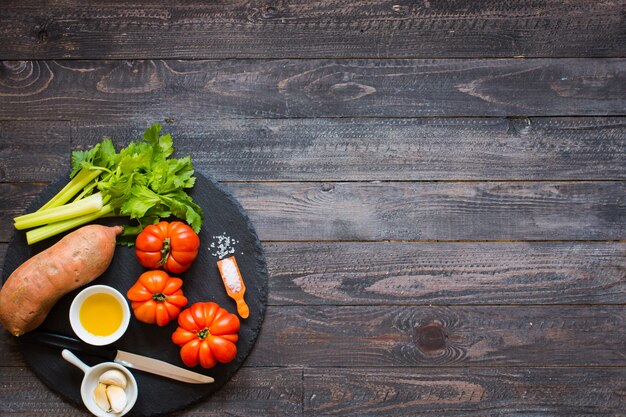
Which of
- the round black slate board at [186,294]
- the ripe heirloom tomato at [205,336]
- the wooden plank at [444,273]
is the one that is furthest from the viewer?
the wooden plank at [444,273]

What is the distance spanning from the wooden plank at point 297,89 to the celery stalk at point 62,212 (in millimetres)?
340

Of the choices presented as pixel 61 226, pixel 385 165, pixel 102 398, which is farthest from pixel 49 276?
pixel 385 165

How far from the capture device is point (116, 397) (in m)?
1.84

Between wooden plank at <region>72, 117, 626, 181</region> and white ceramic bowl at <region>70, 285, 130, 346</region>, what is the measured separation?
51 centimetres

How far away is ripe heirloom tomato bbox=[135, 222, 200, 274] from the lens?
183 cm

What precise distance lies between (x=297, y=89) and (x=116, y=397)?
118 cm

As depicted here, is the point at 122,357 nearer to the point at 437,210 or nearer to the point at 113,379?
the point at 113,379

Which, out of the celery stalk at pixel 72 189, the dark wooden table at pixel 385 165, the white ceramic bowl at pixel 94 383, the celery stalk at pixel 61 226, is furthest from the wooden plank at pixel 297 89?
the white ceramic bowl at pixel 94 383

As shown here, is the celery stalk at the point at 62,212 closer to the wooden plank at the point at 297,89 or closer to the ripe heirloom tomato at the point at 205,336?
the wooden plank at the point at 297,89

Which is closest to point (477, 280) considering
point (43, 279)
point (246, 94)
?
point (246, 94)

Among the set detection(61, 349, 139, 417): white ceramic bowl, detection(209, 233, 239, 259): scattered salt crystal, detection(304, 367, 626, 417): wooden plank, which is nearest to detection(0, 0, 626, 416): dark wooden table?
detection(304, 367, 626, 417): wooden plank

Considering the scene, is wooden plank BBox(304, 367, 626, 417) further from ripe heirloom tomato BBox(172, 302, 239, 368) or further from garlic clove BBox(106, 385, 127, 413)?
garlic clove BBox(106, 385, 127, 413)

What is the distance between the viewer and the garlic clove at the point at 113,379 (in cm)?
184

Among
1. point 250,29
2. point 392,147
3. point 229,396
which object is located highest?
point 250,29
